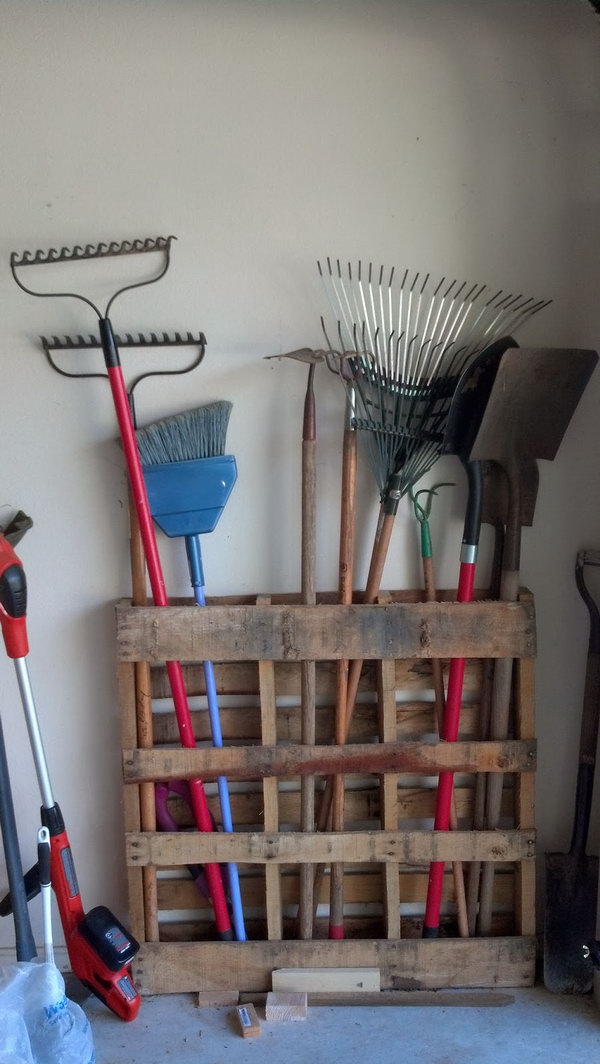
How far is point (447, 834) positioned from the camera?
74.1 inches

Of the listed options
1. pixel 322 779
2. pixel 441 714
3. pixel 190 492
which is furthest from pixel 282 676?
pixel 190 492

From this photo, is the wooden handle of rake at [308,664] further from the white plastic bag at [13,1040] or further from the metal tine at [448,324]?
the white plastic bag at [13,1040]

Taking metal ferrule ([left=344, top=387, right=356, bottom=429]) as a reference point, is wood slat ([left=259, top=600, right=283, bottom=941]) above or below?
below

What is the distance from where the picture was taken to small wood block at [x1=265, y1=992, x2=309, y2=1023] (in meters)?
1.84

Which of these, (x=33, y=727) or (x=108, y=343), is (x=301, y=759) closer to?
(x=33, y=727)

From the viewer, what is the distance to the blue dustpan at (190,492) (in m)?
1.83

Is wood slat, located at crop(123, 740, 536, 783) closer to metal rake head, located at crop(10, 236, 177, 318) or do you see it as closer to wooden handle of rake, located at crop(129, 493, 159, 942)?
wooden handle of rake, located at crop(129, 493, 159, 942)

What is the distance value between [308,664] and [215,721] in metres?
0.25

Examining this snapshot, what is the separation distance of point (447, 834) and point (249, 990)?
1.89 ft

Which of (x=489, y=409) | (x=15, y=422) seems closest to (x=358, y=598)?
(x=489, y=409)

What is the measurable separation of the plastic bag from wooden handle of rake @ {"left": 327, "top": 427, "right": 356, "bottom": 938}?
576 millimetres

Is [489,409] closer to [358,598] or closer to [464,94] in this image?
[358,598]

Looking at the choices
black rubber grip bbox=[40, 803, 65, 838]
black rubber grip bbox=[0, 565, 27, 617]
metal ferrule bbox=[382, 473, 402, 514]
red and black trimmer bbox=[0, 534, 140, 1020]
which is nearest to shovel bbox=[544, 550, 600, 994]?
metal ferrule bbox=[382, 473, 402, 514]

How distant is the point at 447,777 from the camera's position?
1876 mm
